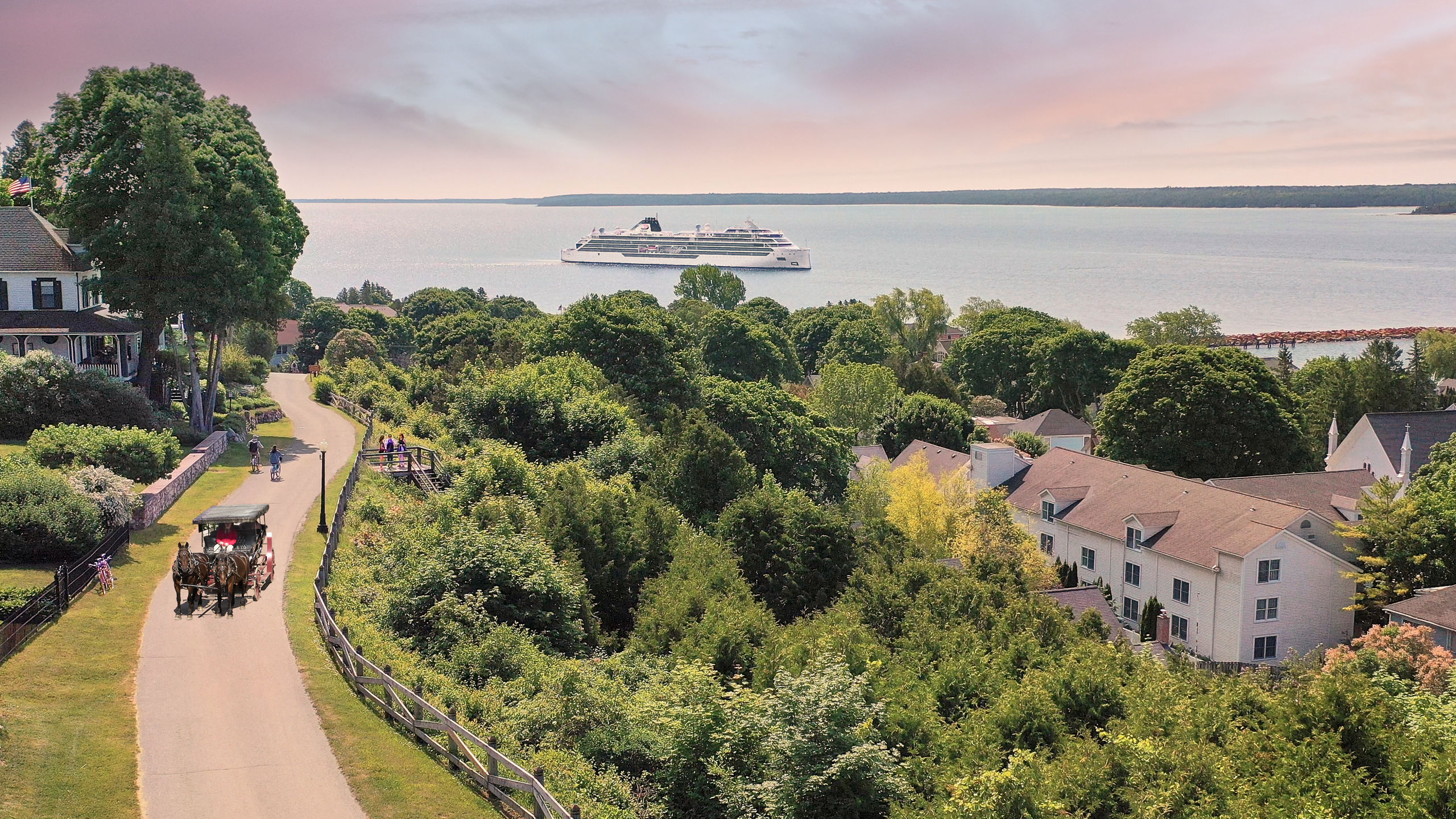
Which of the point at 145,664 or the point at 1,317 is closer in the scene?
the point at 145,664

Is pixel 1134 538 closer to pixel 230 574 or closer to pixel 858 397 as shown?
pixel 858 397

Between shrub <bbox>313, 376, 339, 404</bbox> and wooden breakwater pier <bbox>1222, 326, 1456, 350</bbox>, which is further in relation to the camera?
wooden breakwater pier <bbox>1222, 326, 1456, 350</bbox>

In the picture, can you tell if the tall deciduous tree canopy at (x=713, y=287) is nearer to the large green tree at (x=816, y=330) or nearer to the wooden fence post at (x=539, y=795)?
the large green tree at (x=816, y=330)

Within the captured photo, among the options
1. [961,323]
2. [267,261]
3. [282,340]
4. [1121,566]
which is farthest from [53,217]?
[961,323]

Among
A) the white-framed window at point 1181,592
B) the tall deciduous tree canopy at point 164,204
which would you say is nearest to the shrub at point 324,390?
the tall deciduous tree canopy at point 164,204

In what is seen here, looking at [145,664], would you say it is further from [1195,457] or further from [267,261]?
[1195,457]

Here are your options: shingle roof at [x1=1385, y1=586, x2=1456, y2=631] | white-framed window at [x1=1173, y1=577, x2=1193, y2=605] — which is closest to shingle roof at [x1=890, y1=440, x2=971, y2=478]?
white-framed window at [x1=1173, y1=577, x2=1193, y2=605]

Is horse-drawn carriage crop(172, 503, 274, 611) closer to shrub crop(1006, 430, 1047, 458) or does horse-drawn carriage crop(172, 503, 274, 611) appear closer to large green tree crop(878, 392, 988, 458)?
large green tree crop(878, 392, 988, 458)
